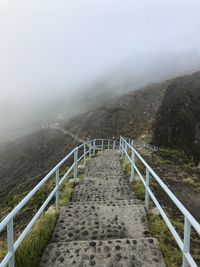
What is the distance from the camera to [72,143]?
179 feet

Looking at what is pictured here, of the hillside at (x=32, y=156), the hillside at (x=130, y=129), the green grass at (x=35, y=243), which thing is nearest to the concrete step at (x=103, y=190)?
the green grass at (x=35, y=243)

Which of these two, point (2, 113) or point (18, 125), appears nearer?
point (18, 125)

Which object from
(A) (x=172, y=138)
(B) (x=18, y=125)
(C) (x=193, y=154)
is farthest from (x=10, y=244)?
(B) (x=18, y=125)

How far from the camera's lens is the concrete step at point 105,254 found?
432cm

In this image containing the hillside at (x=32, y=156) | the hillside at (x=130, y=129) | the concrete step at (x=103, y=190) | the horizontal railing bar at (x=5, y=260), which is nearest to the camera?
the horizontal railing bar at (x=5, y=260)

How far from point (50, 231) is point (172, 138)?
3977 cm

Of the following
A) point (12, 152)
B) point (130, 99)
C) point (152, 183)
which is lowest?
point (12, 152)

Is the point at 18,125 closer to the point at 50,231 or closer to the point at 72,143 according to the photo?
the point at 72,143

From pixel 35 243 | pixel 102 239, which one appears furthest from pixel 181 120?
pixel 35 243

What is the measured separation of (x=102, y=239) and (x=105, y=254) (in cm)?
77

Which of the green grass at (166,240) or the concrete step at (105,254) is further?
the green grass at (166,240)

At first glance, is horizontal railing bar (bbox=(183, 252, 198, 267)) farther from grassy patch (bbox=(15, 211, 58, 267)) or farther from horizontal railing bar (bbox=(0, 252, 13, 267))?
grassy patch (bbox=(15, 211, 58, 267))

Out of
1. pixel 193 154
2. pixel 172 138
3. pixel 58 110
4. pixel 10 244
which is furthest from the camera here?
pixel 58 110

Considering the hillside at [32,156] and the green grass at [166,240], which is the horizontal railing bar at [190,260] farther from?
the hillside at [32,156]
